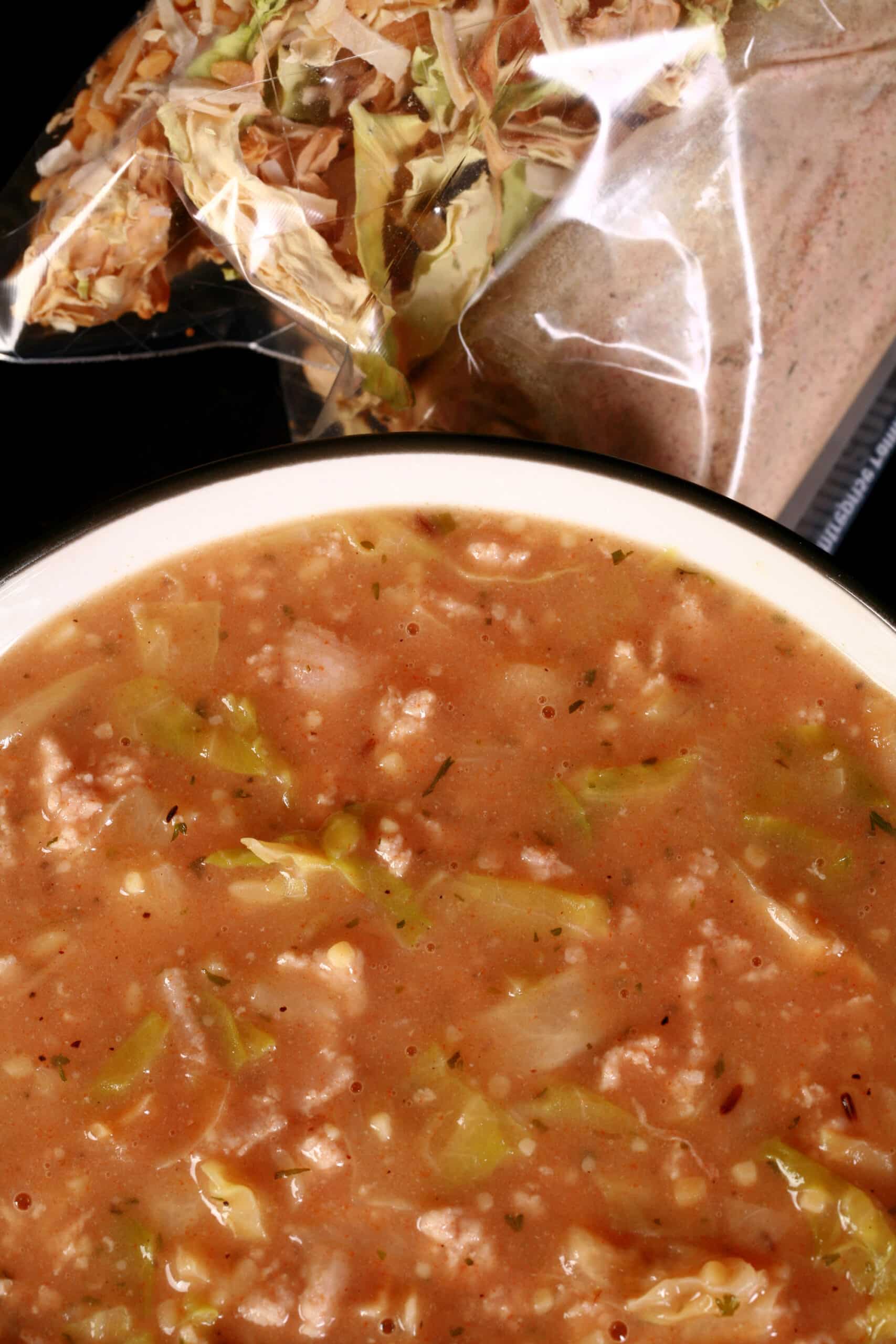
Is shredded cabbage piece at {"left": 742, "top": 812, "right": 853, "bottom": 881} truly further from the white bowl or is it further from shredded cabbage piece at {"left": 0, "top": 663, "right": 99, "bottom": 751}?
shredded cabbage piece at {"left": 0, "top": 663, "right": 99, "bottom": 751}

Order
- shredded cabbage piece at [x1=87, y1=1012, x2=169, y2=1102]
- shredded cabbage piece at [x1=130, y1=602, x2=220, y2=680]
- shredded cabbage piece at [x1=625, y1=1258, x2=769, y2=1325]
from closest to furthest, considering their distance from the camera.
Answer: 1. shredded cabbage piece at [x1=625, y1=1258, x2=769, y2=1325]
2. shredded cabbage piece at [x1=87, y1=1012, x2=169, y2=1102]
3. shredded cabbage piece at [x1=130, y1=602, x2=220, y2=680]

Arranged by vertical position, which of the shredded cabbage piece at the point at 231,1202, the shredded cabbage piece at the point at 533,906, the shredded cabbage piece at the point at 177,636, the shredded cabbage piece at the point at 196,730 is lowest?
the shredded cabbage piece at the point at 231,1202

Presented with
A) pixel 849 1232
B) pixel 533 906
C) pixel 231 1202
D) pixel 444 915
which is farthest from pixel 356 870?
pixel 849 1232

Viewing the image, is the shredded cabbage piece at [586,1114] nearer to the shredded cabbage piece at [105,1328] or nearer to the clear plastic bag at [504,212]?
the shredded cabbage piece at [105,1328]

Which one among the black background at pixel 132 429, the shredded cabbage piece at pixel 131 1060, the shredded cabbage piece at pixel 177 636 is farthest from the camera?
the black background at pixel 132 429

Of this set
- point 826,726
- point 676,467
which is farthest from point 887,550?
point 826,726

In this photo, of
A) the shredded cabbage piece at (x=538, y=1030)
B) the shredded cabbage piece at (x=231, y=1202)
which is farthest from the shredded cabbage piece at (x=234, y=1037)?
the shredded cabbage piece at (x=538, y=1030)

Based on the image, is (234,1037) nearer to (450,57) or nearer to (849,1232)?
(849,1232)

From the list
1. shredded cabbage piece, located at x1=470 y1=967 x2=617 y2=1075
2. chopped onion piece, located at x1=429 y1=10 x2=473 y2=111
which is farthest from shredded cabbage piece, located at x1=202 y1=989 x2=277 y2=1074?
chopped onion piece, located at x1=429 y1=10 x2=473 y2=111
